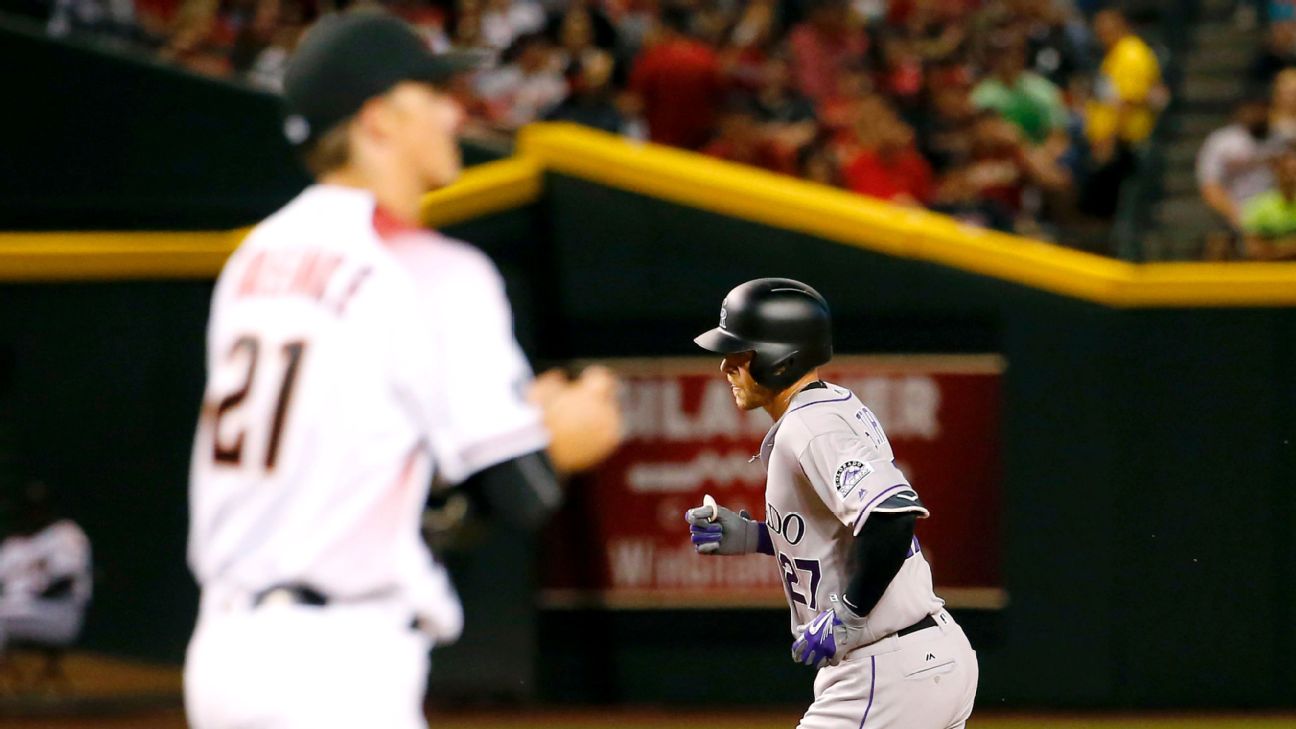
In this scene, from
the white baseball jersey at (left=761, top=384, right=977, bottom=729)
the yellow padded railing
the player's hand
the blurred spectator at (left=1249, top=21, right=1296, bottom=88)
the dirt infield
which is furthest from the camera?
the blurred spectator at (left=1249, top=21, right=1296, bottom=88)

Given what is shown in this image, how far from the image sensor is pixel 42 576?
10.1 metres

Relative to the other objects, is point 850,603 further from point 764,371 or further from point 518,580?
point 518,580

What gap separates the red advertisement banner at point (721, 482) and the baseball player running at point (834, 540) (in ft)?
17.4

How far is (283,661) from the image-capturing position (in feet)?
9.31

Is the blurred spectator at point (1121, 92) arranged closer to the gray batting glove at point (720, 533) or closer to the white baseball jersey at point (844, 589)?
the gray batting glove at point (720, 533)

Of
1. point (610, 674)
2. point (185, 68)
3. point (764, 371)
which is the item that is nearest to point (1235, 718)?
point (610, 674)

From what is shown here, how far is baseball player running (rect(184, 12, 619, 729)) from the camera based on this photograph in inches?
112

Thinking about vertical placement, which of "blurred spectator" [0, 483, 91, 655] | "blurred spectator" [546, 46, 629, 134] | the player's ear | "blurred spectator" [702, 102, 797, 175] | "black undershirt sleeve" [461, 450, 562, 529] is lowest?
"blurred spectator" [0, 483, 91, 655]

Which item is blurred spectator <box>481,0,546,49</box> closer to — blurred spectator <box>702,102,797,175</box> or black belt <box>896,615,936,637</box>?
blurred spectator <box>702,102,797,175</box>

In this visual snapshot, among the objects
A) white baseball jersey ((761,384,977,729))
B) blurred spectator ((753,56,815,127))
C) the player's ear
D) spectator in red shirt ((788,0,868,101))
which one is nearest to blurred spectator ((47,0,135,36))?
blurred spectator ((753,56,815,127))

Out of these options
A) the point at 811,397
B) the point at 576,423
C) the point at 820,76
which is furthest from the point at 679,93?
the point at 576,423

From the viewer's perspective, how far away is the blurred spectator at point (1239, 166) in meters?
11.5

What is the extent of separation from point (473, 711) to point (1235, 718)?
12.7 feet

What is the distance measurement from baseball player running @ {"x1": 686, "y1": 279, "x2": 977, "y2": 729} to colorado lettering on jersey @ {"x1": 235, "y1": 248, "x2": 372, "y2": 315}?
1.83 metres
